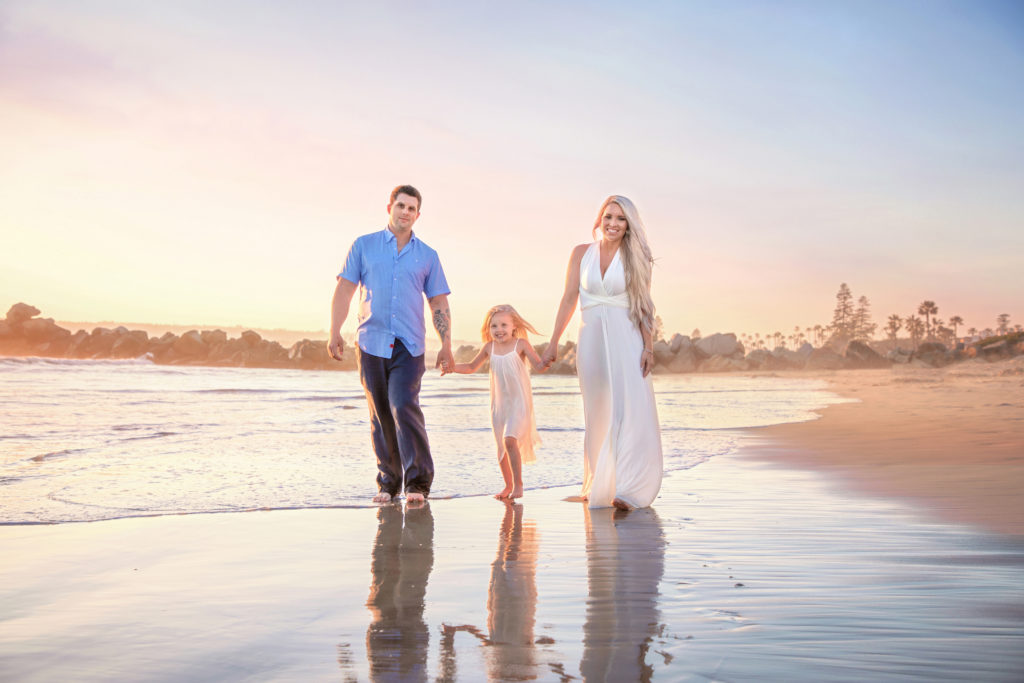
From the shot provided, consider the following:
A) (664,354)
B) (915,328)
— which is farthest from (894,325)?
(664,354)

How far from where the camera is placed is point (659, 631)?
7.92ft

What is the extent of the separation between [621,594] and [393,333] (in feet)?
11.0

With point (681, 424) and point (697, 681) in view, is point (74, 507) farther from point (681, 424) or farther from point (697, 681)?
point (681, 424)

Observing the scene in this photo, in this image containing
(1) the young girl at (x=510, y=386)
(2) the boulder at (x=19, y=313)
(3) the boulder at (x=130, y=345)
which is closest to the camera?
(1) the young girl at (x=510, y=386)

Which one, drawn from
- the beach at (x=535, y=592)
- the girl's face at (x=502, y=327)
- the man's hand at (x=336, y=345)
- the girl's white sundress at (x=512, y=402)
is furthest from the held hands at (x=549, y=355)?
the man's hand at (x=336, y=345)

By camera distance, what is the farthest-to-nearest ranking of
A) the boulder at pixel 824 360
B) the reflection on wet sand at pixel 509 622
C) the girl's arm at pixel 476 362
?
the boulder at pixel 824 360
the girl's arm at pixel 476 362
the reflection on wet sand at pixel 509 622

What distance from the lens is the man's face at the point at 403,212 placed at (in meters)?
5.79

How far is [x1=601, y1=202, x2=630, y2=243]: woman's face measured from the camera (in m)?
5.37

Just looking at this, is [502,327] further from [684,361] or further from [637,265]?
[684,361]

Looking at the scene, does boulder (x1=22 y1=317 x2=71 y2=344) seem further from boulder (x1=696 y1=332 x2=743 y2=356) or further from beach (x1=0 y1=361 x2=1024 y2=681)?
beach (x1=0 y1=361 x2=1024 y2=681)

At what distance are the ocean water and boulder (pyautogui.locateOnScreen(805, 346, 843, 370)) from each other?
75001 millimetres

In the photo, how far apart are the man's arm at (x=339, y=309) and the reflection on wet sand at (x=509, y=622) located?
2.55 m

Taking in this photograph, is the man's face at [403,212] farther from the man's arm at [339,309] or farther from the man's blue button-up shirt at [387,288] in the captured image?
the man's arm at [339,309]

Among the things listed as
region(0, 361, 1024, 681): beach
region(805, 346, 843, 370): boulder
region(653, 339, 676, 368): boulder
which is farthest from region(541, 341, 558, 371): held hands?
region(805, 346, 843, 370): boulder
